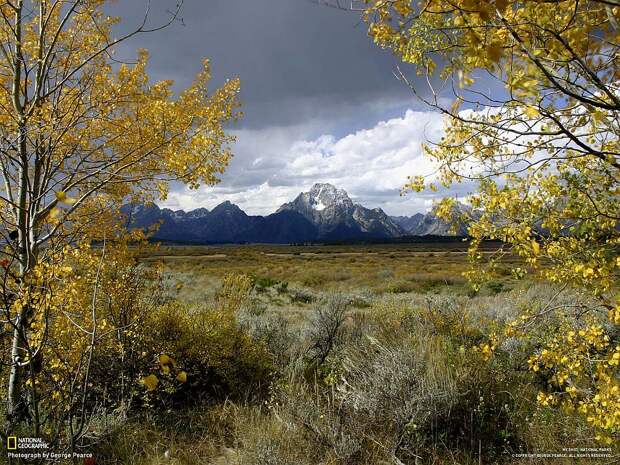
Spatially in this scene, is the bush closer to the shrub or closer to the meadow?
the meadow

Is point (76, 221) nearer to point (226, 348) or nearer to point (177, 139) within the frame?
point (177, 139)

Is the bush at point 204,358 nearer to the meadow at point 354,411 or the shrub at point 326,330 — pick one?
the meadow at point 354,411

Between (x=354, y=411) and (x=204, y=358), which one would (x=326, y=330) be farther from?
(x=354, y=411)

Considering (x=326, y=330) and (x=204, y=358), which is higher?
(x=204, y=358)

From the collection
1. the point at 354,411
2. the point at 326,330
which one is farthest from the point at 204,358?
the point at 326,330

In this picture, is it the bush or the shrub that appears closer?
the bush

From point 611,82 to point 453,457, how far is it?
393 cm

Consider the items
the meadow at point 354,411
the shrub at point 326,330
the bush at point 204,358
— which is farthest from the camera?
the shrub at point 326,330

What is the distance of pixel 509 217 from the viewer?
340 cm

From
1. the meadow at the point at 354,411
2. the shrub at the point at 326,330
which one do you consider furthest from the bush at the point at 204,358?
the shrub at the point at 326,330

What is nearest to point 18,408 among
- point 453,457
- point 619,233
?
point 453,457

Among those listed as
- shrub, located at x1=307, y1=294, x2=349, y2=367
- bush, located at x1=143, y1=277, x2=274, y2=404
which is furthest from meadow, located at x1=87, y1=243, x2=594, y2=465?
shrub, located at x1=307, y1=294, x2=349, y2=367

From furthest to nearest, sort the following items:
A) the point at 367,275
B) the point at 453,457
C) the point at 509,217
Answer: the point at 367,275 → the point at 453,457 → the point at 509,217

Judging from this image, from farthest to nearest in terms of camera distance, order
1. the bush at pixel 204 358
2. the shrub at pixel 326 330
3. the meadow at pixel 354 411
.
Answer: the shrub at pixel 326 330
the bush at pixel 204 358
the meadow at pixel 354 411
